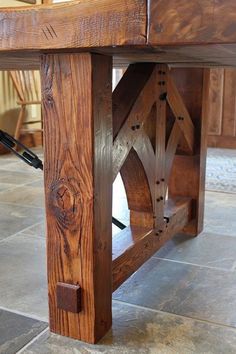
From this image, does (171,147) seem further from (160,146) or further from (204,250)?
(204,250)

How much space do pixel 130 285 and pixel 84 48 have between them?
0.79m

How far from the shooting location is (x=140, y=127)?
3.95 feet

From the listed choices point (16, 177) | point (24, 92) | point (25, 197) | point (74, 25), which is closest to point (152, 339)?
point (74, 25)

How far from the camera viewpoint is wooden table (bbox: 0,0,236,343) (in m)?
0.70

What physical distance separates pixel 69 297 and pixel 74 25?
1.94ft

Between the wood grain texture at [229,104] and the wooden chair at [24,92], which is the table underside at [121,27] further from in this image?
the wood grain texture at [229,104]

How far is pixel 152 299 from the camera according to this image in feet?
4.07

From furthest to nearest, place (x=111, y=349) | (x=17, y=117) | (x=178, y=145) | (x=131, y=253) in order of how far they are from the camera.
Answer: (x=17, y=117), (x=178, y=145), (x=131, y=253), (x=111, y=349)

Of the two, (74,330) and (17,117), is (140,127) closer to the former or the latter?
(74,330)

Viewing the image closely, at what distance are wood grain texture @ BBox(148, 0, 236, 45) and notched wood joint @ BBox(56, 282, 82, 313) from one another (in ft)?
1.91

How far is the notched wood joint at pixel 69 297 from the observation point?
99 centimetres

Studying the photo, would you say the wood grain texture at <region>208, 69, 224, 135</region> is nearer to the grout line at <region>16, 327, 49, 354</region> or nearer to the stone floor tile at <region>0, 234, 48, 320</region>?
the stone floor tile at <region>0, 234, 48, 320</region>

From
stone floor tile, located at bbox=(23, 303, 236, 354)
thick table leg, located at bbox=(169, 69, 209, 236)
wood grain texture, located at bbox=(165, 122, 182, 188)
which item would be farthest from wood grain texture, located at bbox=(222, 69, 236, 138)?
stone floor tile, located at bbox=(23, 303, 236, 354)

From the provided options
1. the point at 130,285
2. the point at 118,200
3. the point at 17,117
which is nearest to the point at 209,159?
the point at 118,200
